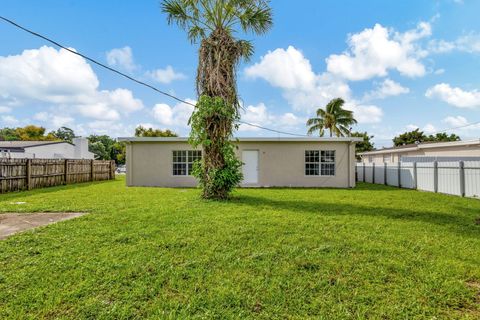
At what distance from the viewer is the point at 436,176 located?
38.1 ft

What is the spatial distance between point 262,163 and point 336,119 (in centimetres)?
1492

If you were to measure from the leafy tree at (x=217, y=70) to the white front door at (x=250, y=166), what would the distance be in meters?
4.92

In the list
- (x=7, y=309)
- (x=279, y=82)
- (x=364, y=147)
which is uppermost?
(x=279, y=82)

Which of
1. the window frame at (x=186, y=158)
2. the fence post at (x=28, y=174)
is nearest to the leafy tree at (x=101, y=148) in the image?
the fence post at (x=28, y=174)

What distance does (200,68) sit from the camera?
8.95 meters

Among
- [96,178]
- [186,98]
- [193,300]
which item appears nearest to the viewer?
[193,300]

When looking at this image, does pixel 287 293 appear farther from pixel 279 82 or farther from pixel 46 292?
pixel 279 82

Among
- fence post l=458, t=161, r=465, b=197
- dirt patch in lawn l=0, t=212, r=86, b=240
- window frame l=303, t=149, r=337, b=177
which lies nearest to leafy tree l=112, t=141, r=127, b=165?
window frame l=303, t=149, r=337, b=177

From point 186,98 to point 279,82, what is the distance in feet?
20.7

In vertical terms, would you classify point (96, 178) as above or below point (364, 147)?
below

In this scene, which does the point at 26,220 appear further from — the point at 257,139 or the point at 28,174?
the point at 257,139

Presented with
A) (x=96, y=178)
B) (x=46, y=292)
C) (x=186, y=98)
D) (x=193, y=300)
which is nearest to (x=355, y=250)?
(x=193, y=300)

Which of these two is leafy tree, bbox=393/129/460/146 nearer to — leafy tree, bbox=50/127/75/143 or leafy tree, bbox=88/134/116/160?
leafy tree, bbox=88/134/116/160

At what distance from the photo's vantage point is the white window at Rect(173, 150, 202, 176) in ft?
46.0
